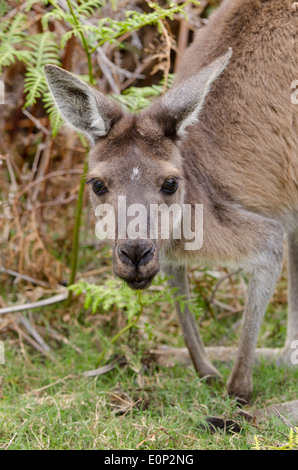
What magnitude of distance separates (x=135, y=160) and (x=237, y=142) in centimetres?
88

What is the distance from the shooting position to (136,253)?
3.27m

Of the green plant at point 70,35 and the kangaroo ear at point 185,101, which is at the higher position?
the green plant at point 70,35

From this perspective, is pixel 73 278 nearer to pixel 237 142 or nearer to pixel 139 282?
pixel 139 282

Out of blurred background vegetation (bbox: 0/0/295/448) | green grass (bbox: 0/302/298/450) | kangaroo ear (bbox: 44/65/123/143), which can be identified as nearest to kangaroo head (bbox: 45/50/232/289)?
kangaroo ear (bbox: 44/65/123/143)

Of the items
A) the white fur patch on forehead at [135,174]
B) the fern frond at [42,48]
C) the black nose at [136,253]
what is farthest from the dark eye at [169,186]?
the fern frond at [42,48]

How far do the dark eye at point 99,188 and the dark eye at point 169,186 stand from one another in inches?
13.8

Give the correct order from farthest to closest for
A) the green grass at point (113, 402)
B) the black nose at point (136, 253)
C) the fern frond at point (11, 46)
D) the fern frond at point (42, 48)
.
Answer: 1. the fern frond at point (42, 48)
2. the fern frond at point (11, 46)
3. the green grass at point (113, 402)
4. the black nose at point (136, 253)

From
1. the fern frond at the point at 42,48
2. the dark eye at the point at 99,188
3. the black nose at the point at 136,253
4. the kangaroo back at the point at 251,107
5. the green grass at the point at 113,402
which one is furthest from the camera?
the fern frond at the point at 42,48

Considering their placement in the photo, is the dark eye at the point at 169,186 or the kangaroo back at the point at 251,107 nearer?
the dark eye at the point at 169,186

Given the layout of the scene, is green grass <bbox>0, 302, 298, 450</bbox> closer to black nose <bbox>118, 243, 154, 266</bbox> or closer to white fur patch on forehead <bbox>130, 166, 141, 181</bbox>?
black nose <bbox>118, 243, 154, 266</bbox>

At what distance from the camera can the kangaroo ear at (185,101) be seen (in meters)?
3.61

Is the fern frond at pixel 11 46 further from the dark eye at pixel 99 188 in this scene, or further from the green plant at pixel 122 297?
the green plant at pixel 122 297
